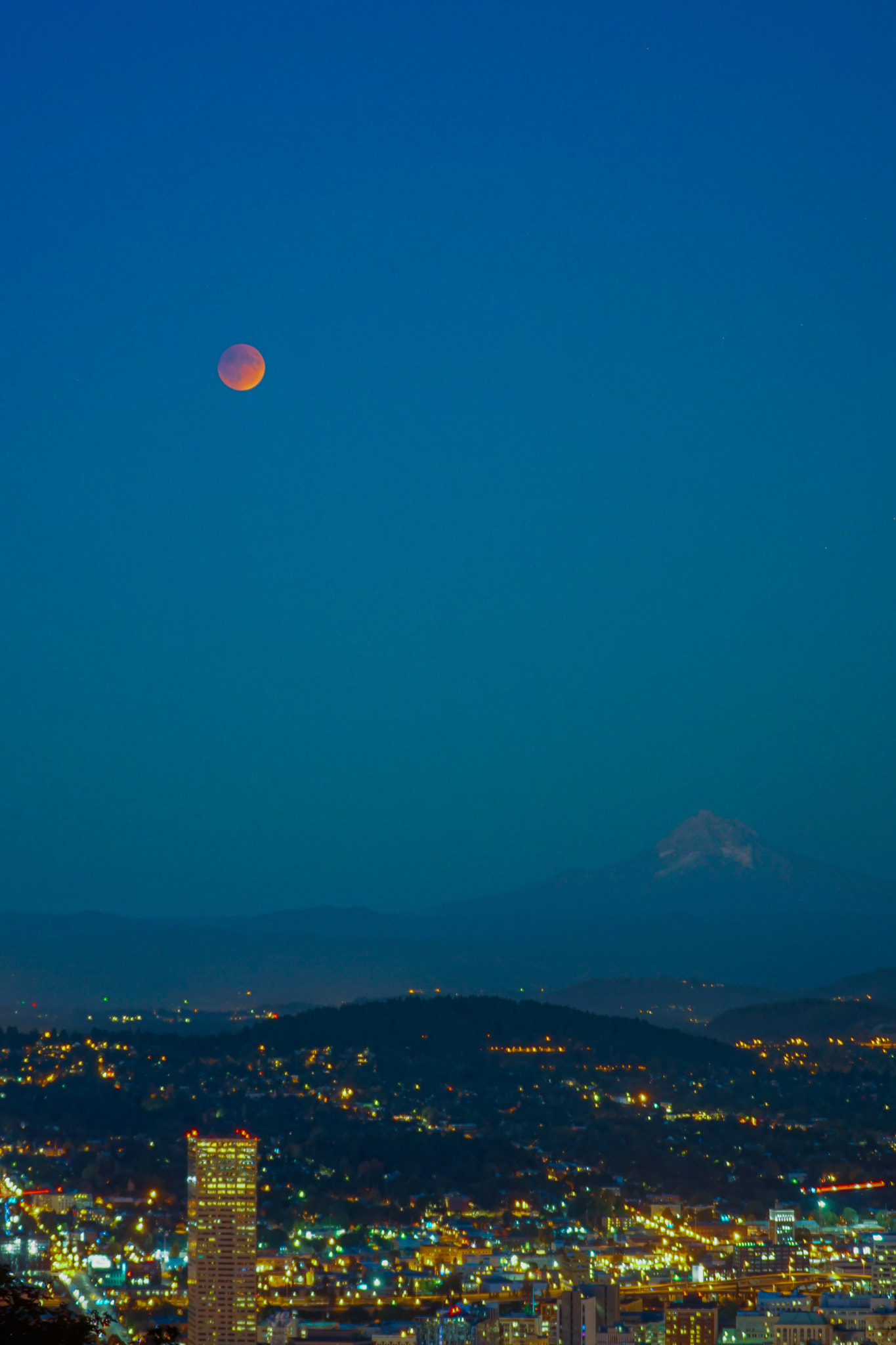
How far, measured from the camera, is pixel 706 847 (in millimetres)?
59938

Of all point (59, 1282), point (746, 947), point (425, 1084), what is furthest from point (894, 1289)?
point (746, 947)

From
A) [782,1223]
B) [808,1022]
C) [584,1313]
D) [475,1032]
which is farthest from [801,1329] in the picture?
[808,1022]

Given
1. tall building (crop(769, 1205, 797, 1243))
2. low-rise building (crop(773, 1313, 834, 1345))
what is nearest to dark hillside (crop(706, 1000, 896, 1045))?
tall building (crop(769, 1205, 797, 1243))

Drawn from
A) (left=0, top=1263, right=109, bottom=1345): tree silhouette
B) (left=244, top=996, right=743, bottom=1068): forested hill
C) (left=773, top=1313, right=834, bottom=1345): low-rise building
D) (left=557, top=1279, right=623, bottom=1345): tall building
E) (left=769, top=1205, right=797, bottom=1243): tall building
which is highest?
(left=244, top=996, right=743, bottom=1068): forested hill

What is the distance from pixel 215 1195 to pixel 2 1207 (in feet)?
14.4

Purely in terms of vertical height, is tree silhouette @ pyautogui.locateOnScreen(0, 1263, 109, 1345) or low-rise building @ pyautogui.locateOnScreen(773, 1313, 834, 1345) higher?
tree silhouette @ pyautogui.locateOnScreen(0, 1263, 109, 1345)

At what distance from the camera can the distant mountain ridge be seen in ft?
143

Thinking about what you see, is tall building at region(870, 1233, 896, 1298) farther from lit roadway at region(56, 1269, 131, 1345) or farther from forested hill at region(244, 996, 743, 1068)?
forested hill at region(244, 996, 743, 1068)

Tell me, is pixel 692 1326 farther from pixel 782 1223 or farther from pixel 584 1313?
pixel 782 1223

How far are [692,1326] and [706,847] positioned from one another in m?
43.8

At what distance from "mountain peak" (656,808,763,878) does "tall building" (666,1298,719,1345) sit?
40.2m

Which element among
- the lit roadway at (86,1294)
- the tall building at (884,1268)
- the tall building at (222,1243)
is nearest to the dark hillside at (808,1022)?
the tall building at (884,1268)

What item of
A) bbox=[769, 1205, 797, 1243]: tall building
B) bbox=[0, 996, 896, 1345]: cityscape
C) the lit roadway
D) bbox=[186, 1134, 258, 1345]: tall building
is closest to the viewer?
the lit roadway

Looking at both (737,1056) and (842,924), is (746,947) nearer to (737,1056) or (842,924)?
(842,924)
